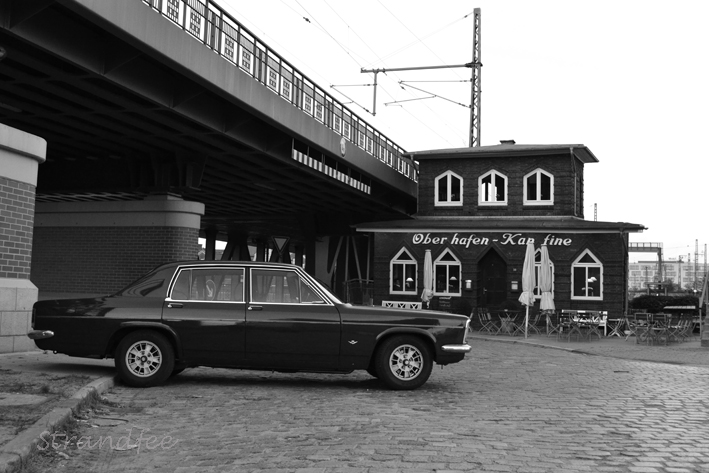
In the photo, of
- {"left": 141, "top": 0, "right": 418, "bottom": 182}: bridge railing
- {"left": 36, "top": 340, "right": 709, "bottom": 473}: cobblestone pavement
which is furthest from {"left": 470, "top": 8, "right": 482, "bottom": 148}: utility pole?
{"left": 36, "top": 340, "right": 709, "bottom": 473}: cobblestone pavement

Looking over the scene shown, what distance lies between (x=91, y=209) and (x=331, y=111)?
8404 millimetres

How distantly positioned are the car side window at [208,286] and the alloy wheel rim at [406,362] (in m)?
2.16

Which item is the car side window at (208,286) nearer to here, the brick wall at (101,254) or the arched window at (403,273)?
the brick wall at (101,254)

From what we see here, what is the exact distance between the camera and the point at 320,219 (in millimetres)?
45719

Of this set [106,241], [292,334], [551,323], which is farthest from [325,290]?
[551,323]

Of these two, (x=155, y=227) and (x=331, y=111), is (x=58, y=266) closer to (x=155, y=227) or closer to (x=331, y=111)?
(x=155, y=227)

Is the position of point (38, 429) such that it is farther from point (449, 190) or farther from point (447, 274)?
point (449, 190)

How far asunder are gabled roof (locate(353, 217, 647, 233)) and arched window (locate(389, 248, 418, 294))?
1.21 metres

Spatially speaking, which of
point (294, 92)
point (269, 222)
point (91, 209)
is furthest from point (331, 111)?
point (269, 222)

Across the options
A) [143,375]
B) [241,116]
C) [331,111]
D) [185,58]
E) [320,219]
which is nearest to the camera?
[143,375]

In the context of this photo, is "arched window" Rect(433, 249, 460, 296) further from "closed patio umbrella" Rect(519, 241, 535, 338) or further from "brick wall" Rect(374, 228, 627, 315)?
"closed patio umbrella" Rect(519, 241, 535, 338)

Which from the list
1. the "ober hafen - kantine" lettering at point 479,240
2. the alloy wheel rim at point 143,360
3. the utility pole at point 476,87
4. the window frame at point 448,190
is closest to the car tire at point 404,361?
the alloy wheel rim at point 143,360

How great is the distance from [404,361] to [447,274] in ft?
77.1

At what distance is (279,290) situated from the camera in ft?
33.3
